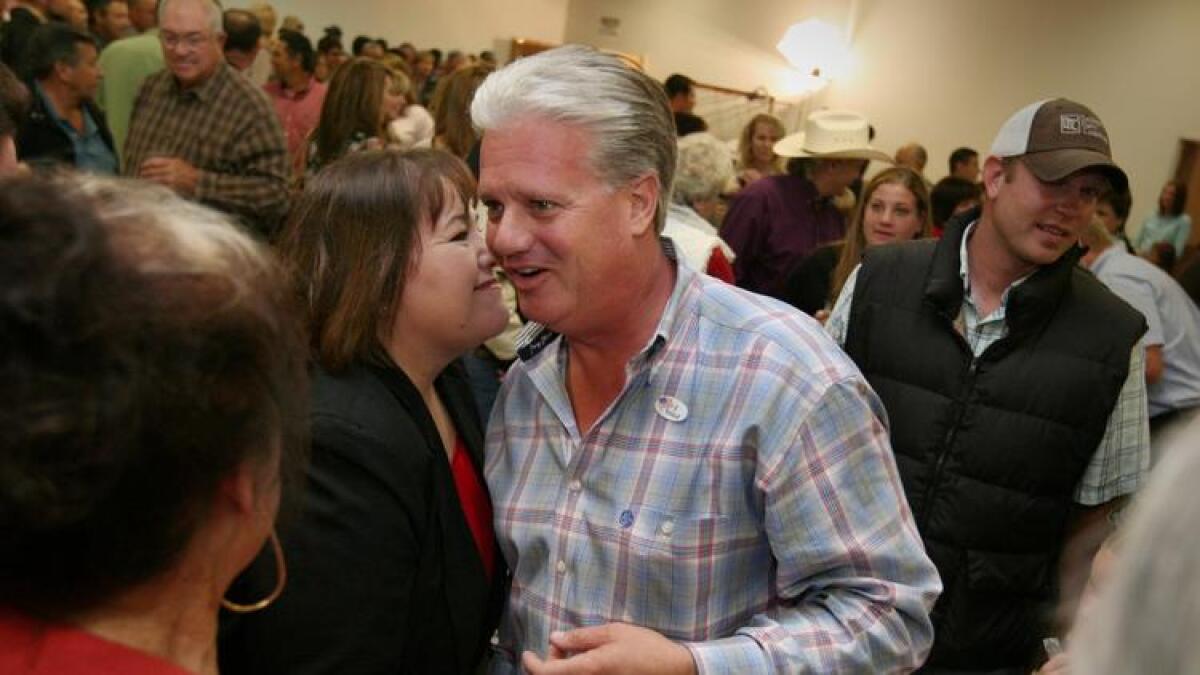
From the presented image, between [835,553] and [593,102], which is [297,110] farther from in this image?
[835,553]

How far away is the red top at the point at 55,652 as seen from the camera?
696 millimetres

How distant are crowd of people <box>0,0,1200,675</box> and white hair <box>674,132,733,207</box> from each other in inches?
23.3

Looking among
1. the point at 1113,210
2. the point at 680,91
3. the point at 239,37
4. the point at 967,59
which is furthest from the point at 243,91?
the point at 967,59

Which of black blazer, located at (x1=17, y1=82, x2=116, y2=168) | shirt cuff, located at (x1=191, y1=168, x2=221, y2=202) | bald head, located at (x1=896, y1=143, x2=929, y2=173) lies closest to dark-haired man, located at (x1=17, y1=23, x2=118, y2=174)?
black blazer, located at (x1=17, y1=82, x2=116, y2=168)

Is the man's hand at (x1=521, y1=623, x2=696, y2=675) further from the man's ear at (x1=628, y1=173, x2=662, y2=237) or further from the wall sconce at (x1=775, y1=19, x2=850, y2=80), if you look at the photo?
the wall sconce at (x1=775, y1=19, x2=850, y2=80)

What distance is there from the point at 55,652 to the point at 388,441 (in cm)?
64

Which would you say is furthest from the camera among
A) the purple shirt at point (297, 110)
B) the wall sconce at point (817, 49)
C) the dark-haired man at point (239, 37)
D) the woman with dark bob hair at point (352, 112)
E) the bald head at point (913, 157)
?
the wall sconce at point (817, 49)

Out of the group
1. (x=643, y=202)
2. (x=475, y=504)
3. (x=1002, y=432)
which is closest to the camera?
(x=643, y=202)

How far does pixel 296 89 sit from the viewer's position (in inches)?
239

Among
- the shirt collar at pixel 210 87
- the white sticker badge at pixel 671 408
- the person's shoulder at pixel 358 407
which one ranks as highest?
the white sticker badge at pixel 671 408

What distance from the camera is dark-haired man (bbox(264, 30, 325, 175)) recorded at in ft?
19.1

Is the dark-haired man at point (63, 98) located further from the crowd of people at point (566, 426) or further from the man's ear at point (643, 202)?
the man's ear at point (643, 202)

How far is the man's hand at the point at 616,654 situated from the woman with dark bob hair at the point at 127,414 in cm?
49

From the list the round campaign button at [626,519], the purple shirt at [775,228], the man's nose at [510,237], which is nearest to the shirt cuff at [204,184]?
the purple shirt at [775,228]
